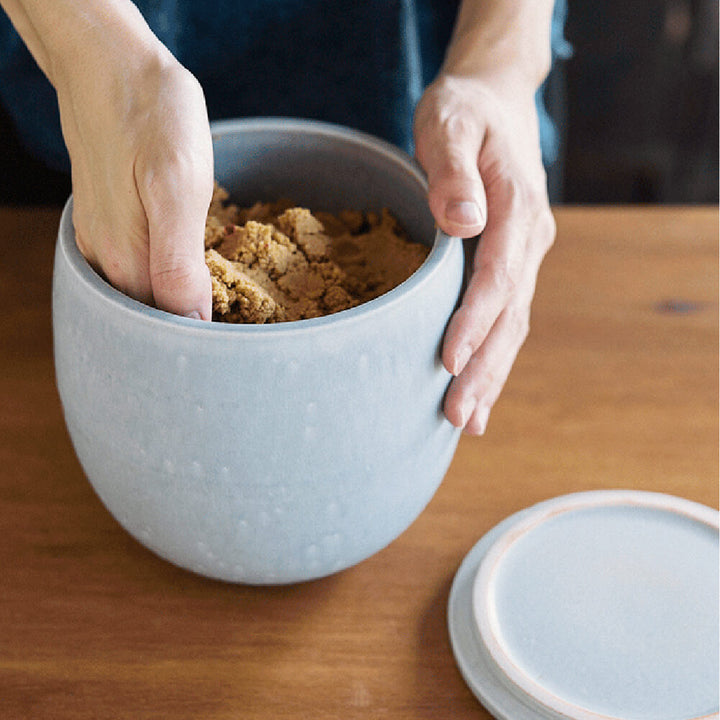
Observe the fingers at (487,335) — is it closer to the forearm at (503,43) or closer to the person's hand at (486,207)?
the person's hand at (486,207)

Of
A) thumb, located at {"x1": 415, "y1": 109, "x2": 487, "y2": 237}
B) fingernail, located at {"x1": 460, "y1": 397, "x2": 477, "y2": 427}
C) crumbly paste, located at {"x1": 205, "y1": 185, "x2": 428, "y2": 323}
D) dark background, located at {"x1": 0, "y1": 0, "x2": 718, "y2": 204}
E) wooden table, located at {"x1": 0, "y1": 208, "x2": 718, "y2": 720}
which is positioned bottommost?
dark background, located at {"x1": 0, "y1": 0, "x2": 718, "y2": 204}

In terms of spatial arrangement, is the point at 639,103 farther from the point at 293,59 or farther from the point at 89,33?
the point at 89,33

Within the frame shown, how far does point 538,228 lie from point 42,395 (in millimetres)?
364

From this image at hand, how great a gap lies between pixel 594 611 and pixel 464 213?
0.23 m

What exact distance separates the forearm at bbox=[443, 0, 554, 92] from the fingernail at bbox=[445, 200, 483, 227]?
17 centimetres

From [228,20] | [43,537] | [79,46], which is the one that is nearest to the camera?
[79,46]

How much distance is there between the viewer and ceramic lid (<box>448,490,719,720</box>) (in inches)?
17.6

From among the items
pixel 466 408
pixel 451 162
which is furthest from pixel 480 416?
pixel 451 162

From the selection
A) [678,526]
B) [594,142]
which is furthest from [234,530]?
[594,142]

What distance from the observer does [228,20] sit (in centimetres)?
70

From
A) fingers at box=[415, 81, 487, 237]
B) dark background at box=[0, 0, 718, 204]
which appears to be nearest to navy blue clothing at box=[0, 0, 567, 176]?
fingers at box=[415, 81, 487, 237]

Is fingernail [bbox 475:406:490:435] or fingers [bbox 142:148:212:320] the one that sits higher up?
fingers [bbox 142:148:212:320]

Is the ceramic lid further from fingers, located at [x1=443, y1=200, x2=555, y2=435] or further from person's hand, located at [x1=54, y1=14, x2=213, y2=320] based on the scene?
person's hand, located at [x1=54, y1=14, x2=213, y2=320]

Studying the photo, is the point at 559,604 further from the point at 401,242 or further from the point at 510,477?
the point at 401,242
